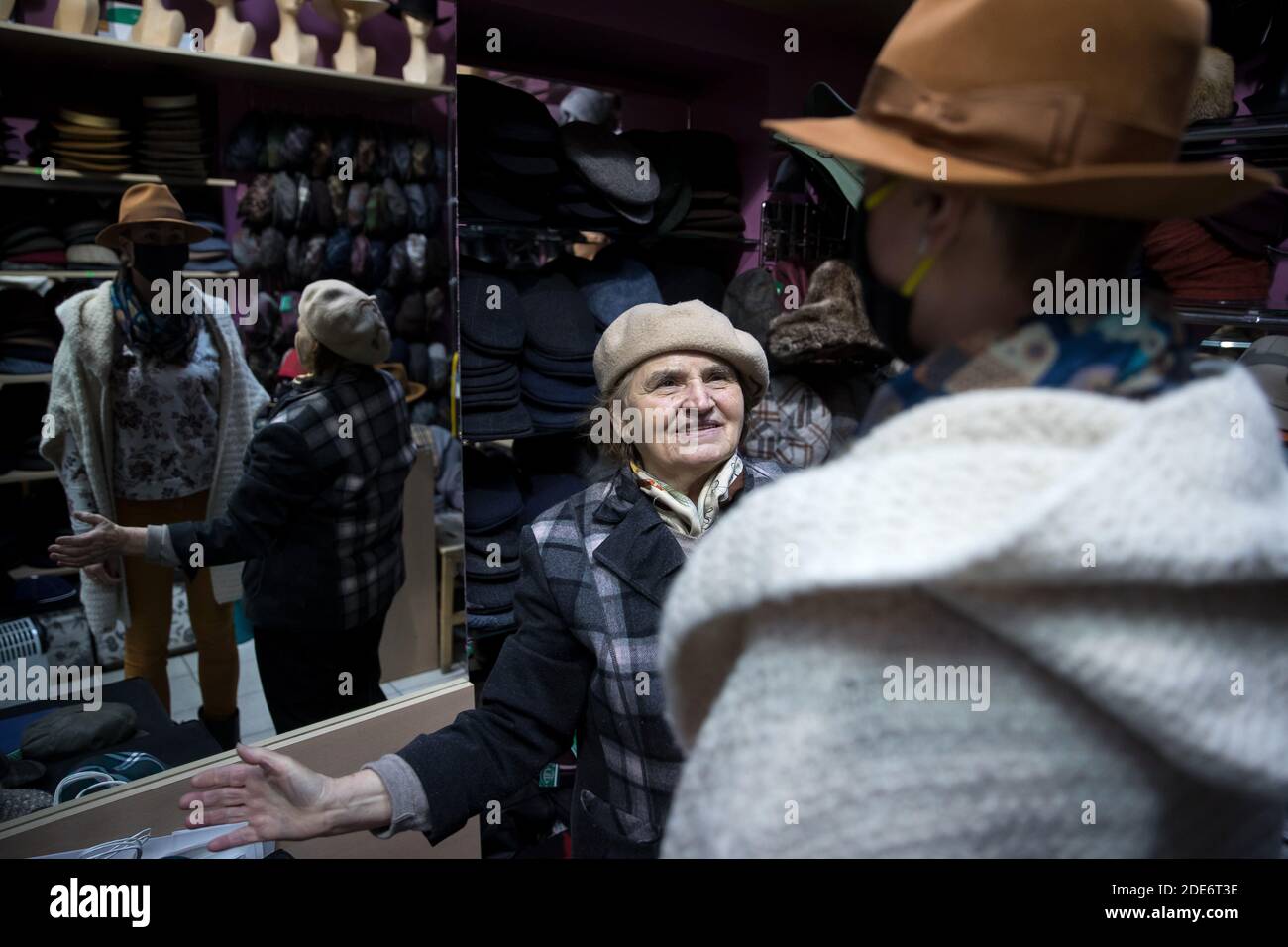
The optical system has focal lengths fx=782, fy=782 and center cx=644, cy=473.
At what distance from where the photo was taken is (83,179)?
116 cm

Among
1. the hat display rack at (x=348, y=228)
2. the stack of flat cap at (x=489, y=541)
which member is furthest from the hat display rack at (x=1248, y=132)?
the hat display rack at (x=348, y=228)

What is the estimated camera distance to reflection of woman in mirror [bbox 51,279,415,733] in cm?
119

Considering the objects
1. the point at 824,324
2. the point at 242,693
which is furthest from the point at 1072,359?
the point at 242,693

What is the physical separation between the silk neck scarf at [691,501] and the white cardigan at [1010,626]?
50 centimetres

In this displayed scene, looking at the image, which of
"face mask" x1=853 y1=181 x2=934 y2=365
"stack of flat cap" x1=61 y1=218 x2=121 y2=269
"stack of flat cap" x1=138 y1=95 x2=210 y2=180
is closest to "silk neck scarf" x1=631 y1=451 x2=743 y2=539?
"face mask" x1=853 y1=181 x2=934 y2=365

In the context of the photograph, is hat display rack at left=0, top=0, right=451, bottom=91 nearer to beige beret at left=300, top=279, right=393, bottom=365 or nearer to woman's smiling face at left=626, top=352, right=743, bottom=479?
beige beret at left=300, top=279, right=393, bottom=365

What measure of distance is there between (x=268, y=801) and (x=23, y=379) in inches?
36.1

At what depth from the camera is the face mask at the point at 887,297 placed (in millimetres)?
500

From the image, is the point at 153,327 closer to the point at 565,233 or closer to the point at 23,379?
the point at 23,379

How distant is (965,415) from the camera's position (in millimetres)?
421

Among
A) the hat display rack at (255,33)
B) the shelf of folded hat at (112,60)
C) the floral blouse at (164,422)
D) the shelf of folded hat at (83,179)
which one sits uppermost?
the hat display rack at (255,33)

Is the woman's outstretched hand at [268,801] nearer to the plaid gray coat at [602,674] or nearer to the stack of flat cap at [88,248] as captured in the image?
the plaid gray coat at [602,674]

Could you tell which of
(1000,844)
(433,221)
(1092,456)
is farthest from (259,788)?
(433,221)
